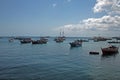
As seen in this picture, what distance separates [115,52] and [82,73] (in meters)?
47.9

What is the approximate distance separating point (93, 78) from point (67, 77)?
15.5 ft

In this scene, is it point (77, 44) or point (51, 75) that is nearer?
point (51, 75)

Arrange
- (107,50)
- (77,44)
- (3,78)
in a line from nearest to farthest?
(3,78), (107,50), (77,44)

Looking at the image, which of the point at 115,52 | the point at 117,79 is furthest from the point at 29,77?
the point at 115,52

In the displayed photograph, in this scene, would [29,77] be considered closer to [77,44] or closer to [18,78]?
[18,78]

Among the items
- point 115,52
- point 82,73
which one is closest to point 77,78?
point 82,73

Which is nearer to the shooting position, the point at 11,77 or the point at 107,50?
the point at 11,77

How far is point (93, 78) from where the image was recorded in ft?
123

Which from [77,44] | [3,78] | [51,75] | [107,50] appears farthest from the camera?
[77,44]

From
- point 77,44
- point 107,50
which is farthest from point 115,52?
point 77,44

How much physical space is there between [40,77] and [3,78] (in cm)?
651

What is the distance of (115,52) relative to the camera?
3388 inches

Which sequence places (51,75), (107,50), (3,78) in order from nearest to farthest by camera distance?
(3,78) < (51,75) < (107,50)

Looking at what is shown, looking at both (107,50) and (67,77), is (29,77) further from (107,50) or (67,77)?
(107,50)
